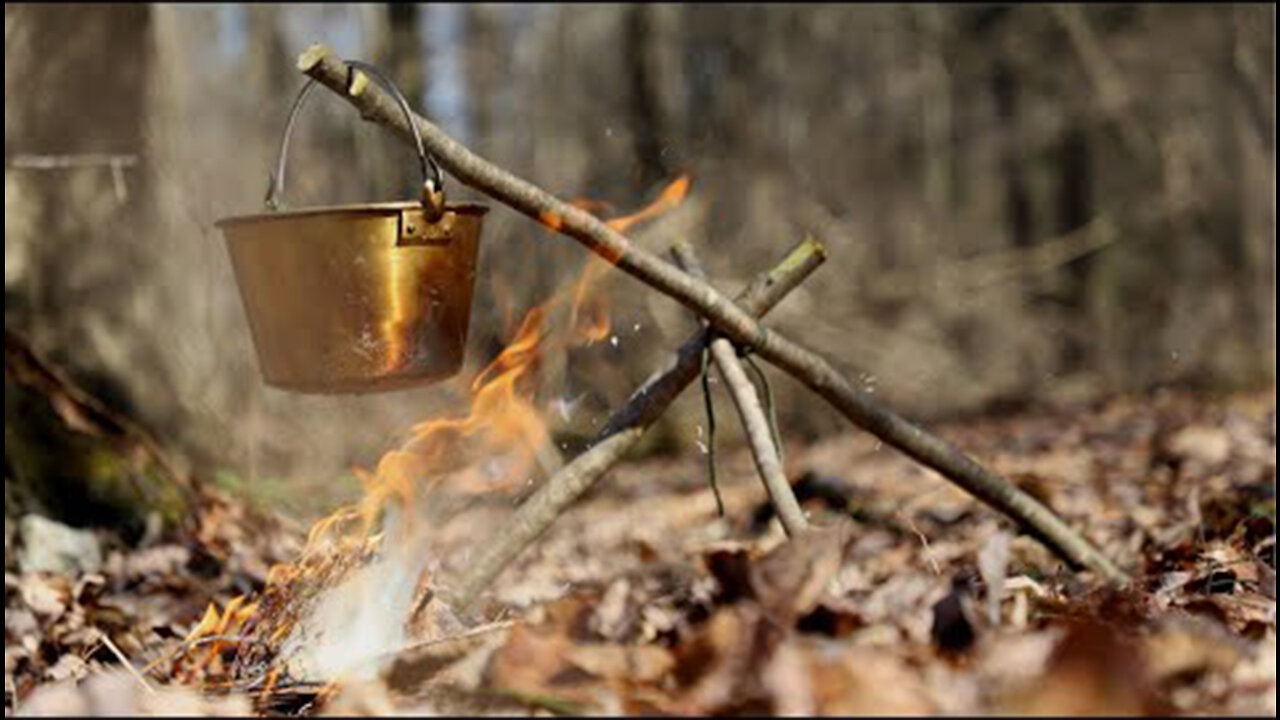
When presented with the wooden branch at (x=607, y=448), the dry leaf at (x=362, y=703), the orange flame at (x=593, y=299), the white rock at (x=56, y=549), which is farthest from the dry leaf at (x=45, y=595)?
the dry leaf at (x=362, y=703)

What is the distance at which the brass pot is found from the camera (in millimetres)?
3850

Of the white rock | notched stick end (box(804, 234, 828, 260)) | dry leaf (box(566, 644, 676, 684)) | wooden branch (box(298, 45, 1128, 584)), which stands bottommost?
dry leaf (box(566, 644, 676, 684))

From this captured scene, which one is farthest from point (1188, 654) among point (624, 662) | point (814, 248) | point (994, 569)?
point (814, 248)

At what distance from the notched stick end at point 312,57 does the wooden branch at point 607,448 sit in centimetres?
155

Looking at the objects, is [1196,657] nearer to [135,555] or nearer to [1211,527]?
[1211,527]

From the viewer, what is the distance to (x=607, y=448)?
4.83 meters

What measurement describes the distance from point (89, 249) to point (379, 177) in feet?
21.0

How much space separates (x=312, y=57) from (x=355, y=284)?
1.80 feet

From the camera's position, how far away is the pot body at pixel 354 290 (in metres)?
3.86

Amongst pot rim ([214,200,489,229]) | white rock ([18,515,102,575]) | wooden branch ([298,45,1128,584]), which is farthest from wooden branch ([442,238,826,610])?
white rock ([18,515,102,575])

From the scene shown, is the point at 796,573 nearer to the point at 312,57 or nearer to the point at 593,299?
the point at 312,57

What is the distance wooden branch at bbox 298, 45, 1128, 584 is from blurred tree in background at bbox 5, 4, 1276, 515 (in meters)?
4.99

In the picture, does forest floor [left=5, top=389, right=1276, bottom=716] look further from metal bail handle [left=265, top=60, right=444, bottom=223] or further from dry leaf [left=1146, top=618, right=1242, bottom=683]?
metal bail handle [left=265, top=60, right=444, bottom=223]

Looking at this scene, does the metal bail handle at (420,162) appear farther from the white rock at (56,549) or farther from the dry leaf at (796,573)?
the white rock at (56,549)
